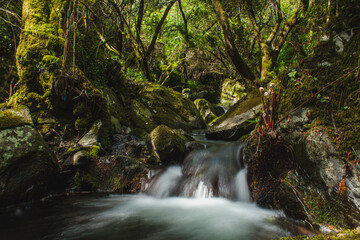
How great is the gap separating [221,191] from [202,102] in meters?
8.29

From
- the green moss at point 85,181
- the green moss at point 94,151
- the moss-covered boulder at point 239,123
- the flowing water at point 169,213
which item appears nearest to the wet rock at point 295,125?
the flowing water at point 169,213

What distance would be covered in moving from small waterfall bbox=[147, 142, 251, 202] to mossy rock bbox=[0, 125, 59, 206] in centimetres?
179

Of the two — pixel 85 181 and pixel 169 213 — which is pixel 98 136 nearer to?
pixel 85 181

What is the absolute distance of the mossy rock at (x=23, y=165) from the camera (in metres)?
2.74

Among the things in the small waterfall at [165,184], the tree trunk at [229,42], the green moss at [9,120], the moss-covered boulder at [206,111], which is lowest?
the small waterfall at [165,184]

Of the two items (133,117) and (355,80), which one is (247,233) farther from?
(133,117)

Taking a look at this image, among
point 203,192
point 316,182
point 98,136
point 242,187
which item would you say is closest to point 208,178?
point 203,192

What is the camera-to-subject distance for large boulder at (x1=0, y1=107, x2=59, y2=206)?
9.02 feet

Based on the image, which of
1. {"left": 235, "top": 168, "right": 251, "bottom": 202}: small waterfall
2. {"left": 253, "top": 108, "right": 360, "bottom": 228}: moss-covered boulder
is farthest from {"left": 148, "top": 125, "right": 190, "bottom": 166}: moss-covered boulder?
{"left": 253, "top": 108, "right": 360, "bottom": 228}: moss-covered boulder

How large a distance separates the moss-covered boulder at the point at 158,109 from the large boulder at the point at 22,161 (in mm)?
3229

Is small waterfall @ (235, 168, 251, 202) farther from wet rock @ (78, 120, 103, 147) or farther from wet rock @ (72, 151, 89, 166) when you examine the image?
wet rock @ (78, 120, 103, 147)

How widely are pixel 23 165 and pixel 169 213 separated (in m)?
2.31

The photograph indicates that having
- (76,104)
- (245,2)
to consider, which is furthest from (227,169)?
(245,2)

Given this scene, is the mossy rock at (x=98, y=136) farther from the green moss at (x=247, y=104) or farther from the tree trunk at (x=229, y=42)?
the tree trunk at (x=229, y=42)
